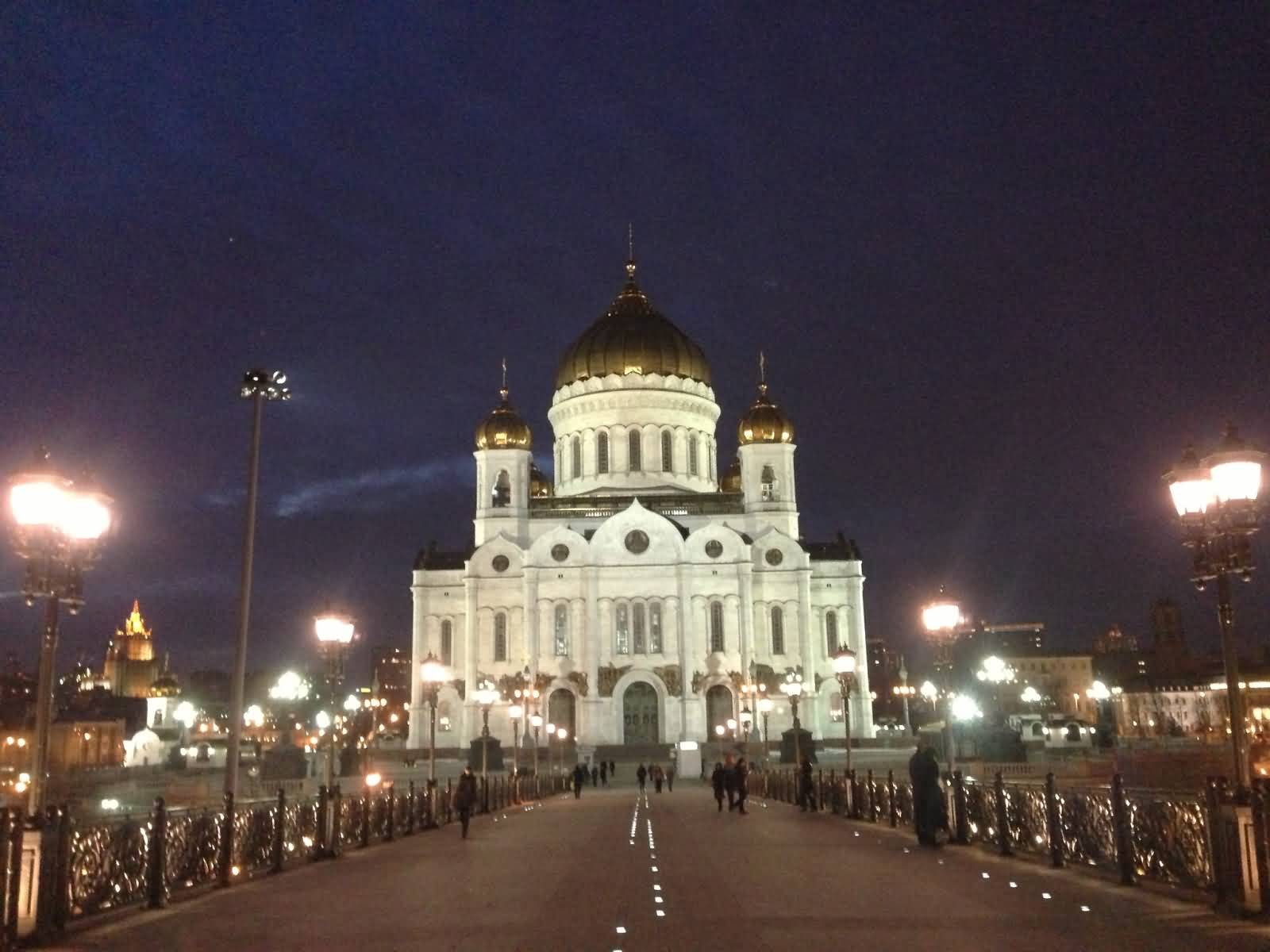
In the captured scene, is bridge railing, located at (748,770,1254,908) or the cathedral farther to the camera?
the cathedral

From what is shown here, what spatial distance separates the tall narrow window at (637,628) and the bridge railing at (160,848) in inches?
1571

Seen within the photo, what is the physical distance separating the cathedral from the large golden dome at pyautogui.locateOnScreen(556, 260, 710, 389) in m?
0.14

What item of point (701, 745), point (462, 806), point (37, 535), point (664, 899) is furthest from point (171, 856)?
point (701, 745)

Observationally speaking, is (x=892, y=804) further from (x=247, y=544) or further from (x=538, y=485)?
(x=538, y=485)

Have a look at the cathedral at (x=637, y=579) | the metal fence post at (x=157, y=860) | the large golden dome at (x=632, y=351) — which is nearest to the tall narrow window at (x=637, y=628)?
the cathedral at (x=637, y=579)

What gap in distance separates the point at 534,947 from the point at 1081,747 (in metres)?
46.9

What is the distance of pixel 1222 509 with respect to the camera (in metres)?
12.8

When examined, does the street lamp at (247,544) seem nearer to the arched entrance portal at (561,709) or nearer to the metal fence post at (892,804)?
the metal fence post at (892,804)

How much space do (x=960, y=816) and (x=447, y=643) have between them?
161ft

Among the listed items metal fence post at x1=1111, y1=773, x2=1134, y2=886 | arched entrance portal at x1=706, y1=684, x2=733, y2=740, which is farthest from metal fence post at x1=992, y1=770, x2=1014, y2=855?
arched entrance portal at x1=706, y1=684, x2=733, y2=740

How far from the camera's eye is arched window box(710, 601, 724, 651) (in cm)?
6103

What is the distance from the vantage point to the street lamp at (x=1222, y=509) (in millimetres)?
12664

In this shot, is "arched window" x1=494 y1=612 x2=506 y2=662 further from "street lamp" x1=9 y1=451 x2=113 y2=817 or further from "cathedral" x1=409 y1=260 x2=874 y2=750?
"street lamp" x1=9 y1=451 x2=113 y2=817

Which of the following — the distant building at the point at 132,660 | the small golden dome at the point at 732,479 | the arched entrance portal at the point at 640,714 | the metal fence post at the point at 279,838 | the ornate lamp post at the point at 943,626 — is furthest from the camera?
the distant building at the point at 132,660
